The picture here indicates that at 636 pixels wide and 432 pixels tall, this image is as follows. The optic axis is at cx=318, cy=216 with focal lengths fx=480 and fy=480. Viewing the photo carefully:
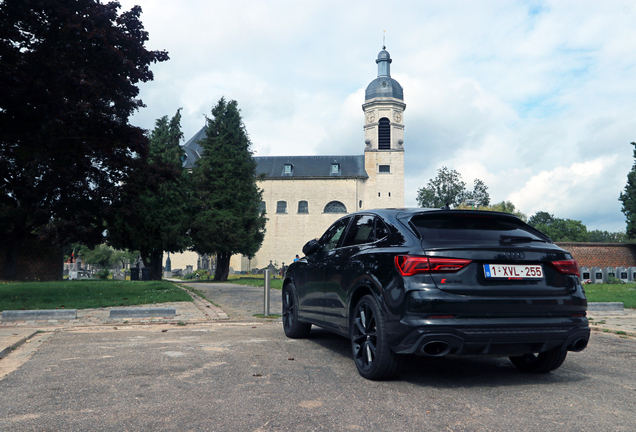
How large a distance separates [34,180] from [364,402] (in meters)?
17.5

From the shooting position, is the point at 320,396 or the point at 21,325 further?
the point at 21,325

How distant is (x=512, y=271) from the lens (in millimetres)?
3930

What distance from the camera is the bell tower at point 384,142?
55.8 metres

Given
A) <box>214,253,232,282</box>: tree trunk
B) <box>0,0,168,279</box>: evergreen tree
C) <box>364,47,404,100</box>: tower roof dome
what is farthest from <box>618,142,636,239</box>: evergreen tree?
<box>0,0,168,279</box>: evergreen tree

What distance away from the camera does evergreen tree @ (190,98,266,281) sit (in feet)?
105

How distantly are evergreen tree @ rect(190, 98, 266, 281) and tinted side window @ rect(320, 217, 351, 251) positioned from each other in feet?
87.3

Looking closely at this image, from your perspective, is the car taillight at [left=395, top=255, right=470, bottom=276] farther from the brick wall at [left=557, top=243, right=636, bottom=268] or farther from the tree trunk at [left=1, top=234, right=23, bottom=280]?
the brick wall at [left=557, top=243, right=636, bottom=268]

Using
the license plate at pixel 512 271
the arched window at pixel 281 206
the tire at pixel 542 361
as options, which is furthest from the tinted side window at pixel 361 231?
the arched window at pixel 281 206

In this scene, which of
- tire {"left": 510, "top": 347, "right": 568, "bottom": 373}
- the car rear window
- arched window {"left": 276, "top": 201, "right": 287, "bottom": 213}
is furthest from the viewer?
arched window {"left": 276, "top": 201, "right": 287, "bottom": 213}

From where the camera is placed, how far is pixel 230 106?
34.3 m

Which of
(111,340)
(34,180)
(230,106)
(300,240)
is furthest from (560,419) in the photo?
(300,240)

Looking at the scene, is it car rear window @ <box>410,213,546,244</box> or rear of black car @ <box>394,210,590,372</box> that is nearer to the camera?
rear of black car @ <box>394,210,590,372</box>

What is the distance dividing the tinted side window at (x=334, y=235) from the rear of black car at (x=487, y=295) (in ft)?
4.80

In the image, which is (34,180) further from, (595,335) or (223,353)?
(595,335)
